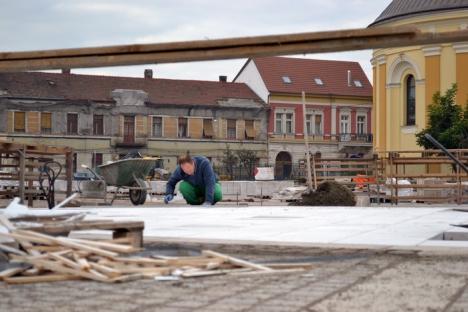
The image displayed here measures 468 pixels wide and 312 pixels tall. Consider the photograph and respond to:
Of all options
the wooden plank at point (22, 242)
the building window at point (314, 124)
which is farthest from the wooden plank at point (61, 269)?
the building window at point (314, 124)

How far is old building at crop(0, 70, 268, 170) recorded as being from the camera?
199 ft

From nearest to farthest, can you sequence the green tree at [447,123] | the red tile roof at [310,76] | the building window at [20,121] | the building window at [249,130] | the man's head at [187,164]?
the man's head at [187,164]
the green tree at [447,123]
the building window at [20,121]
the building window at [249,130]
the red tile roof at [310,76]

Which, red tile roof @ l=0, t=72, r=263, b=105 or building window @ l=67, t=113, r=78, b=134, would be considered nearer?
red tile roof @ l=0, t=72, r=263, b=105

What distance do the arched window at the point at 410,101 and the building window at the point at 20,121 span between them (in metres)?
28.0

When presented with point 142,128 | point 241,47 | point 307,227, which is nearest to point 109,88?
point 142,128

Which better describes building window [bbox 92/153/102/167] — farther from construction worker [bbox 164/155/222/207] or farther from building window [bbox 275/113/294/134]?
construction worker [bbox 164/155/222/207]

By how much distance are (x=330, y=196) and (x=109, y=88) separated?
46292 mm

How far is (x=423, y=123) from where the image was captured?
154 feet

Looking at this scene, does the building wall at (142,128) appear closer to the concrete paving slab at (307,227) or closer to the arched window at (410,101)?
the arched window at (410,101)

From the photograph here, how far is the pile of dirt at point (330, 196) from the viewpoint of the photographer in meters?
19.2

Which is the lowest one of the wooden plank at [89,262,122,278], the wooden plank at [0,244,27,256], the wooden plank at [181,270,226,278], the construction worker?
the wooden plank at [181,270,226,278]

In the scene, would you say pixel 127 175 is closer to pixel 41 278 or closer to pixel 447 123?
pixel 41 278

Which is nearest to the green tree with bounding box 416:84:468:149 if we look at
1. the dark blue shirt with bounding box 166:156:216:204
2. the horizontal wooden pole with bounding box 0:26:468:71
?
the dark blue shirt with bounding box 166:156:216:204

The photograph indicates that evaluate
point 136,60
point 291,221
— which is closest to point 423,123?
point 291,221
